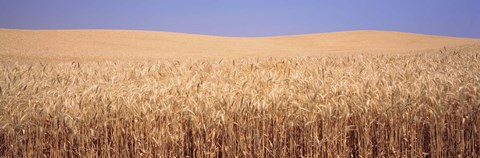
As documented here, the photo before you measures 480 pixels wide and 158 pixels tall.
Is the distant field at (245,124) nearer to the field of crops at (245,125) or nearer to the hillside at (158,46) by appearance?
the field of crops at (245,125)

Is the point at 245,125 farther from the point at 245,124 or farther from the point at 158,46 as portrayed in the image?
the point at 158,46

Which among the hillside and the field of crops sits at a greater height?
the hillside

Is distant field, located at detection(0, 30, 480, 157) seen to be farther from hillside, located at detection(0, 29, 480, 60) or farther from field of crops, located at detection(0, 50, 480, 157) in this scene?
hillside, located at detection(0, 29, 480, 60)

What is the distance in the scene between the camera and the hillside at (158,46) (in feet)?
84.4

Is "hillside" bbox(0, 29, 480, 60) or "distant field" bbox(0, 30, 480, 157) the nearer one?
"distant field" bbox(0, 30, 480, 157)

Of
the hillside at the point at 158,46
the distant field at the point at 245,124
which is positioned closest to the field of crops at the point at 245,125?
the distant field at the point at 245,124

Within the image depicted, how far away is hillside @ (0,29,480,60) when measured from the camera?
25.7 metres

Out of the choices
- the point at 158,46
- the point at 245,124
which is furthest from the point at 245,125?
the point at 158,46

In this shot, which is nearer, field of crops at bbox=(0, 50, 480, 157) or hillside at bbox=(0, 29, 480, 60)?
field of crops at bbox=(0, 50, 480, 157)

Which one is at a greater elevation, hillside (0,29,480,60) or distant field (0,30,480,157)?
hillside (0,29,480,60)

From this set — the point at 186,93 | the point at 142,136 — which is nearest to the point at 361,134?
the point at 186,93

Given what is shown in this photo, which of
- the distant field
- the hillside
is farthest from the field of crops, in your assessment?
the hillside

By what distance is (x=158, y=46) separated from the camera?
35375mm

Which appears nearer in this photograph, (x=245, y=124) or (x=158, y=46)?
(x=245, y=124)
